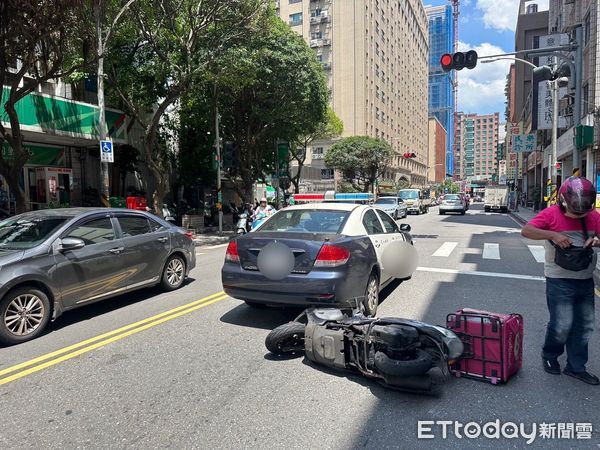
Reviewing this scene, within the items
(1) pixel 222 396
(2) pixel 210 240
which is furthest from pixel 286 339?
(2) pixel 210 240

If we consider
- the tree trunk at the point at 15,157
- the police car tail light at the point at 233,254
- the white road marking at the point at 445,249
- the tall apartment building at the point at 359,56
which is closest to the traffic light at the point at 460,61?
the white road marking at the point at 445,249

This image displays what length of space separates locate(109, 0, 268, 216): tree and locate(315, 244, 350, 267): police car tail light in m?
12.1

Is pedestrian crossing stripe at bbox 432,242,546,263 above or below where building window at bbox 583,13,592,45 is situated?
below

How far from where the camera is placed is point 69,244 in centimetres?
558

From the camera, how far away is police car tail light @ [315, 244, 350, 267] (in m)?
5.11

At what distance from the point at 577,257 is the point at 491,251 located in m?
9.57

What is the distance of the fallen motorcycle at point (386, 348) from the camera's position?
361 centimetres

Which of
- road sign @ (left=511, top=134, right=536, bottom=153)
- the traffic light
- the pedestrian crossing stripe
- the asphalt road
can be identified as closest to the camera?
the asphalt road

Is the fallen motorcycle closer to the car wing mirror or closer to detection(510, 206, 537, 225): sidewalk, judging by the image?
the car wing mirror

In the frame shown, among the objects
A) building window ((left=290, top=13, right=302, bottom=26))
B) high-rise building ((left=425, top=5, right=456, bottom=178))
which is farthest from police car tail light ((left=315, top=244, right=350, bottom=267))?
high-rise building ((left=425, top=5, right=456, bottom=178))

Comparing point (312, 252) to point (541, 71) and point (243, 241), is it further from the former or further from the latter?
point (541, 71)

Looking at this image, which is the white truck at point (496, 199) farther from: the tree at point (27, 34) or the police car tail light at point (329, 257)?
the police car tail light at point (329, 257)

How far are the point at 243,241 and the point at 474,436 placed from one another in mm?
3368

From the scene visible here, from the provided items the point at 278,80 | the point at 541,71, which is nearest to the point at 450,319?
the point at 541,71
